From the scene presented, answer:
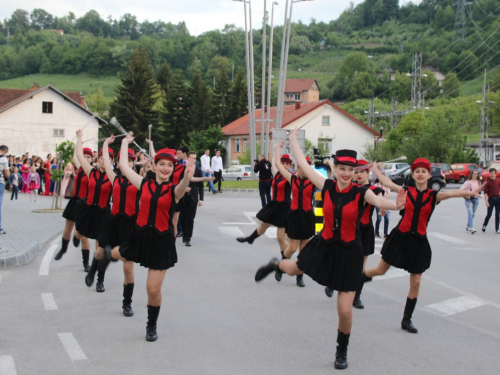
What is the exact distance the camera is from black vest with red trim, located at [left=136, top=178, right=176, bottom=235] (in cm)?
644

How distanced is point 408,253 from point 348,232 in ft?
5.08

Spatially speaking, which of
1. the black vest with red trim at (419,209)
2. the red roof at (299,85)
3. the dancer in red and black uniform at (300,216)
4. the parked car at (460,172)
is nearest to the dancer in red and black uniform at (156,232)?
the black vest with red trim at (419,209)

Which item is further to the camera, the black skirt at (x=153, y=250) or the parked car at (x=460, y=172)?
the parked car at (x=460, y=172)

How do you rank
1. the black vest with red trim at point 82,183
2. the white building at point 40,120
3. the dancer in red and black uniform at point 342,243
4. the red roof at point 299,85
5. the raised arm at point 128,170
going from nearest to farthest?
1. the dancer in red and black uniform at point 342,243
2. the raised arm at point 128,170
3. the black vest with red trim at point 82,183
4. the white building at point 40,120
5. the red roof at point 299,85

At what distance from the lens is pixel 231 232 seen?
53.7ft

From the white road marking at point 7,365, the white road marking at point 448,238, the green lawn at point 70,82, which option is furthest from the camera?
the green lawn at point 70,82

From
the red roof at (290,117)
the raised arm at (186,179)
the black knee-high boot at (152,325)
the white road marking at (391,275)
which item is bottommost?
the white road marking at (391,275)

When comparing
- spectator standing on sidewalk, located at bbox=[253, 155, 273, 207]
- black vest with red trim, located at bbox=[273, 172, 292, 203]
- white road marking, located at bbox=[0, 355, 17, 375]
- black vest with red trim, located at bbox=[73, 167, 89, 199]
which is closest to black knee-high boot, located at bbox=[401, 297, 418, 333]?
black vest with red trim, located at bbox=[273, 172, 292, 203]

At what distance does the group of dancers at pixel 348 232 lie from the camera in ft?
19.2

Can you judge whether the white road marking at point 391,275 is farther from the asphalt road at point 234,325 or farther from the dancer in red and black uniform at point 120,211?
the dancer in red and black uniform at point 120,211

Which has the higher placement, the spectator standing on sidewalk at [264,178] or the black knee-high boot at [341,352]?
the spectator standing on sidewalk at [264,178]

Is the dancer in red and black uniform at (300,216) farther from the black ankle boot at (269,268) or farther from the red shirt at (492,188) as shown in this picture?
the red shirt at (492,188)

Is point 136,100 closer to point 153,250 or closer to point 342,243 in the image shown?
point 153,250

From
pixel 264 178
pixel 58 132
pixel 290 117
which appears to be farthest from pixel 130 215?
pixel 290 117
